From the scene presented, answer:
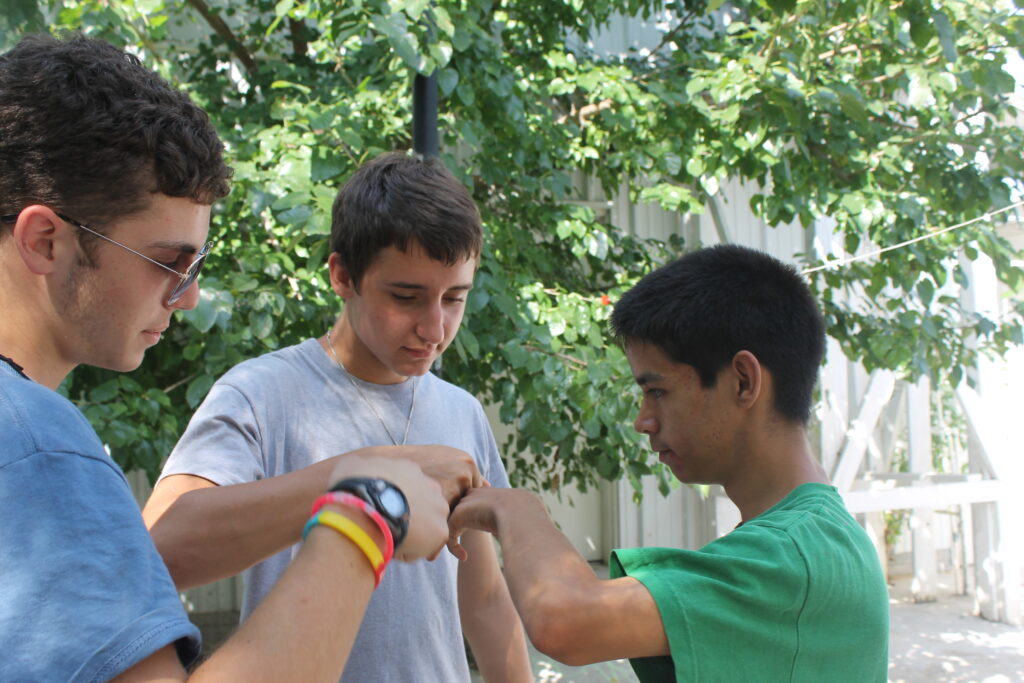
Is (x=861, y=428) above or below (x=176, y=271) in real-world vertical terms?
below

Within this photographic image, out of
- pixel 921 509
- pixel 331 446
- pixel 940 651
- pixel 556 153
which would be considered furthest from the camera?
pixel 921 509

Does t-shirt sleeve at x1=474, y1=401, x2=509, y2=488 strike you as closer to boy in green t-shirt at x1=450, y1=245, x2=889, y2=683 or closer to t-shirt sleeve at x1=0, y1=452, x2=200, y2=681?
boy in green t-shirt at x1=450, y1=245, x2=889, y2=683

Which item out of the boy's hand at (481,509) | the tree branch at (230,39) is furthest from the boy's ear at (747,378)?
the tree branch at (230,39)

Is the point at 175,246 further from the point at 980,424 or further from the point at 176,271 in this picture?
the point at 980,424

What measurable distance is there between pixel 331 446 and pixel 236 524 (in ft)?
1.29

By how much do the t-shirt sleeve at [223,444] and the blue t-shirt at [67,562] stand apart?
2.04 feet

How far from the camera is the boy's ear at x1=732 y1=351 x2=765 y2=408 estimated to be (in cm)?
150

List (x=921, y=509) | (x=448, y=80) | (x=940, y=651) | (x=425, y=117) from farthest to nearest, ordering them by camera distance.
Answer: (x=921, y=509) → (x=940, y=651) → (x=448, y=80) → (x=425, y=117)

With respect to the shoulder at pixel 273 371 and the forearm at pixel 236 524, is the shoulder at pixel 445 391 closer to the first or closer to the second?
the shoulder at pixel 273 371

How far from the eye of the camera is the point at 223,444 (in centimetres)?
152

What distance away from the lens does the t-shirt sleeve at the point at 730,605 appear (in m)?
1.15

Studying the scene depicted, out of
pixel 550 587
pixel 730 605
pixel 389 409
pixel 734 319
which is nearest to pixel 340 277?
pixel 389 409

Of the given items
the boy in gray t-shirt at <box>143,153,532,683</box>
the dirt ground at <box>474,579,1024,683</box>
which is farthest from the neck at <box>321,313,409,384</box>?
the dirt ground at <box>474,579,1024,683</box>

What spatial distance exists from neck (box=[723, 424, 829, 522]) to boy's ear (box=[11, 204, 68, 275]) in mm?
1090
